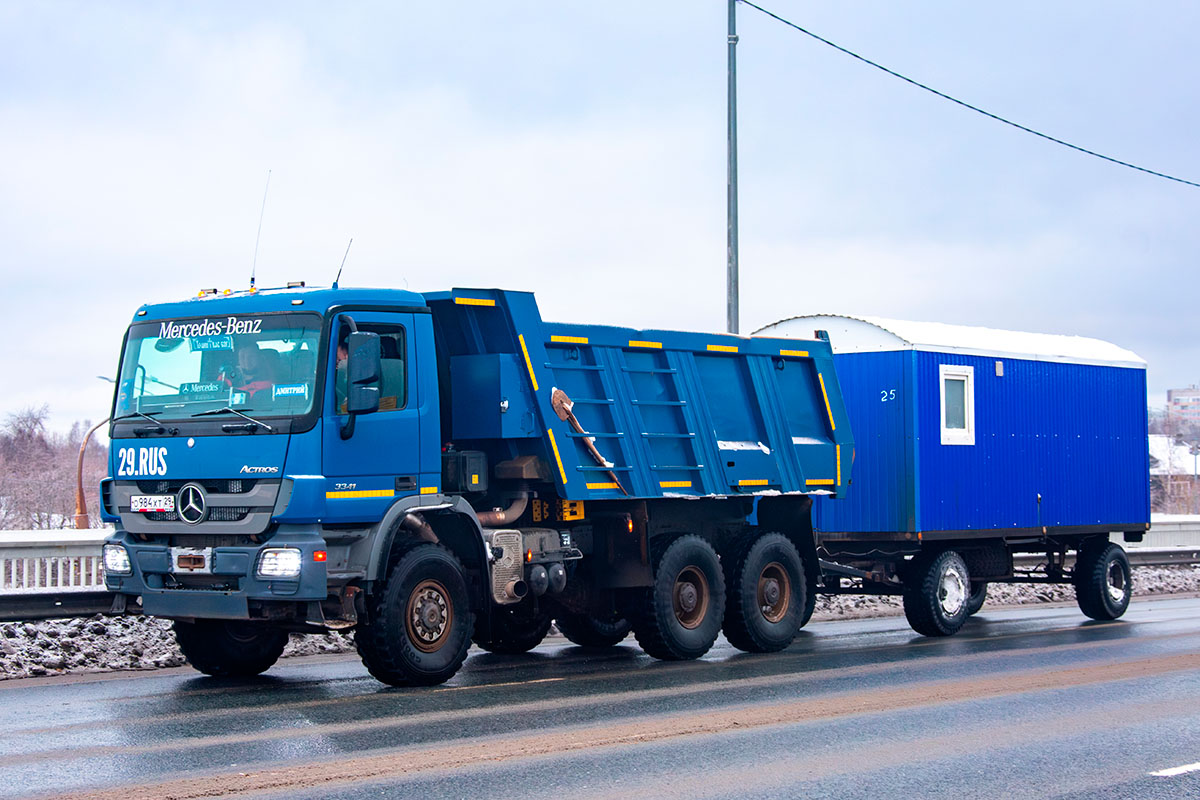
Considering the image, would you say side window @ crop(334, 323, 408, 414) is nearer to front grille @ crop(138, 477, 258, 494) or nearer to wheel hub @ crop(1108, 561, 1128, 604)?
front grille @ crop(138, 477, 258, 494)

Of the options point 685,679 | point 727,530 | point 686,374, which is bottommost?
point 685,679

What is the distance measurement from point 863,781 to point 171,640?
27.3 ft

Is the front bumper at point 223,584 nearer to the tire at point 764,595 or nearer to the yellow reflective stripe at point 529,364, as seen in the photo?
the yellow reflective stripe at point 529,364

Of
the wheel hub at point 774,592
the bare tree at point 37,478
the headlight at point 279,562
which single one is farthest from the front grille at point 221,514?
the bare tree at point 37,478

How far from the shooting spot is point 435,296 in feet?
40.3

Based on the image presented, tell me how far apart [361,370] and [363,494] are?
0.96 metres

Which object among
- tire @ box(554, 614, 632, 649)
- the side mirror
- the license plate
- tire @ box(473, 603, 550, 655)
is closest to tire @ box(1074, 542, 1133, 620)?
tire @ box(554, 614, 632, 649)

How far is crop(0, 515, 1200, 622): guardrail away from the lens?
1342cm

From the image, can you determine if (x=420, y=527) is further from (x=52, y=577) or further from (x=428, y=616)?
(x=52, y=577)

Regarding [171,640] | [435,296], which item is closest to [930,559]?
[435,296]

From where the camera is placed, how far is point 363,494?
1087cm

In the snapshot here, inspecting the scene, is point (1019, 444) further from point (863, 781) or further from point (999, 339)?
point (863, 781)

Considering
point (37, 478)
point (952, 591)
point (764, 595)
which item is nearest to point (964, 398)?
point (952, 591)

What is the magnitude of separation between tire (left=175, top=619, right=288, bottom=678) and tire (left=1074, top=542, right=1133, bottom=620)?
10819mm
